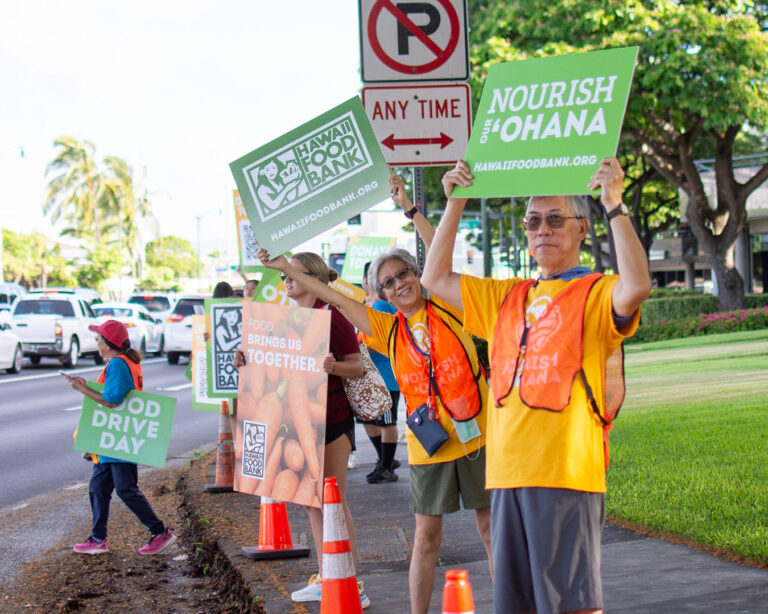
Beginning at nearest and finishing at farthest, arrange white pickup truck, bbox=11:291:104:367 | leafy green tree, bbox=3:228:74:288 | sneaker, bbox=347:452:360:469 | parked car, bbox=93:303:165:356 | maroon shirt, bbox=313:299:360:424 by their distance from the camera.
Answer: maroon shirt, bbox=313:299:360:424 < sneaker, bbox=347:452:360:469 < white pickup truck, bbox=11:291:104:367 < parked car, bbox=93:303:165:356 < leafy green tree, bbox=3:228:74:288

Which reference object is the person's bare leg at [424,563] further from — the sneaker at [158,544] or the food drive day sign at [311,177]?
the sneaker at [158,544]

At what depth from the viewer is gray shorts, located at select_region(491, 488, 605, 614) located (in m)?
3.09

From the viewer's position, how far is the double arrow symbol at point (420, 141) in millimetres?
6000

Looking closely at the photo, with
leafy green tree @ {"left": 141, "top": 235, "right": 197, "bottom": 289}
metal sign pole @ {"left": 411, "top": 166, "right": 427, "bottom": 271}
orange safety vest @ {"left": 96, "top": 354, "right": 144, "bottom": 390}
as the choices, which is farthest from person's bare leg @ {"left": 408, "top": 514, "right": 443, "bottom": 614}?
leafy green tree @ {"left": 141, "top": 235, "right": 197, "bottom": 289}

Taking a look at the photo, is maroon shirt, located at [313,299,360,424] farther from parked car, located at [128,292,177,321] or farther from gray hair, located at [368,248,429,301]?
parked car, located at [128,292,177,321]

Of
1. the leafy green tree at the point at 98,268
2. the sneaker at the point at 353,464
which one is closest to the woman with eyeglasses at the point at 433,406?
the sneaker at the point at 353,464

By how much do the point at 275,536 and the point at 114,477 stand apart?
60.4 inches

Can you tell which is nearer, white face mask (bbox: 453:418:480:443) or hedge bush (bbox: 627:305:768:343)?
white face mask (bbox: 453:418:480:443)

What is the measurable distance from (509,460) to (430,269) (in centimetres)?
81

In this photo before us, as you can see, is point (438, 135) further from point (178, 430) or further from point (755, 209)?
point (755, 209)

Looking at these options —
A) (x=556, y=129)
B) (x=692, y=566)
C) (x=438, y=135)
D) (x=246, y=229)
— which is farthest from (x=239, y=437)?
(x=246, y=229)

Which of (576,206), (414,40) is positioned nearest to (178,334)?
(414,40)

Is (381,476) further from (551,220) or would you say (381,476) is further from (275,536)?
(551,220)

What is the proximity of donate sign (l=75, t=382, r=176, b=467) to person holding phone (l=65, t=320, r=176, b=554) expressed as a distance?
0.07m
